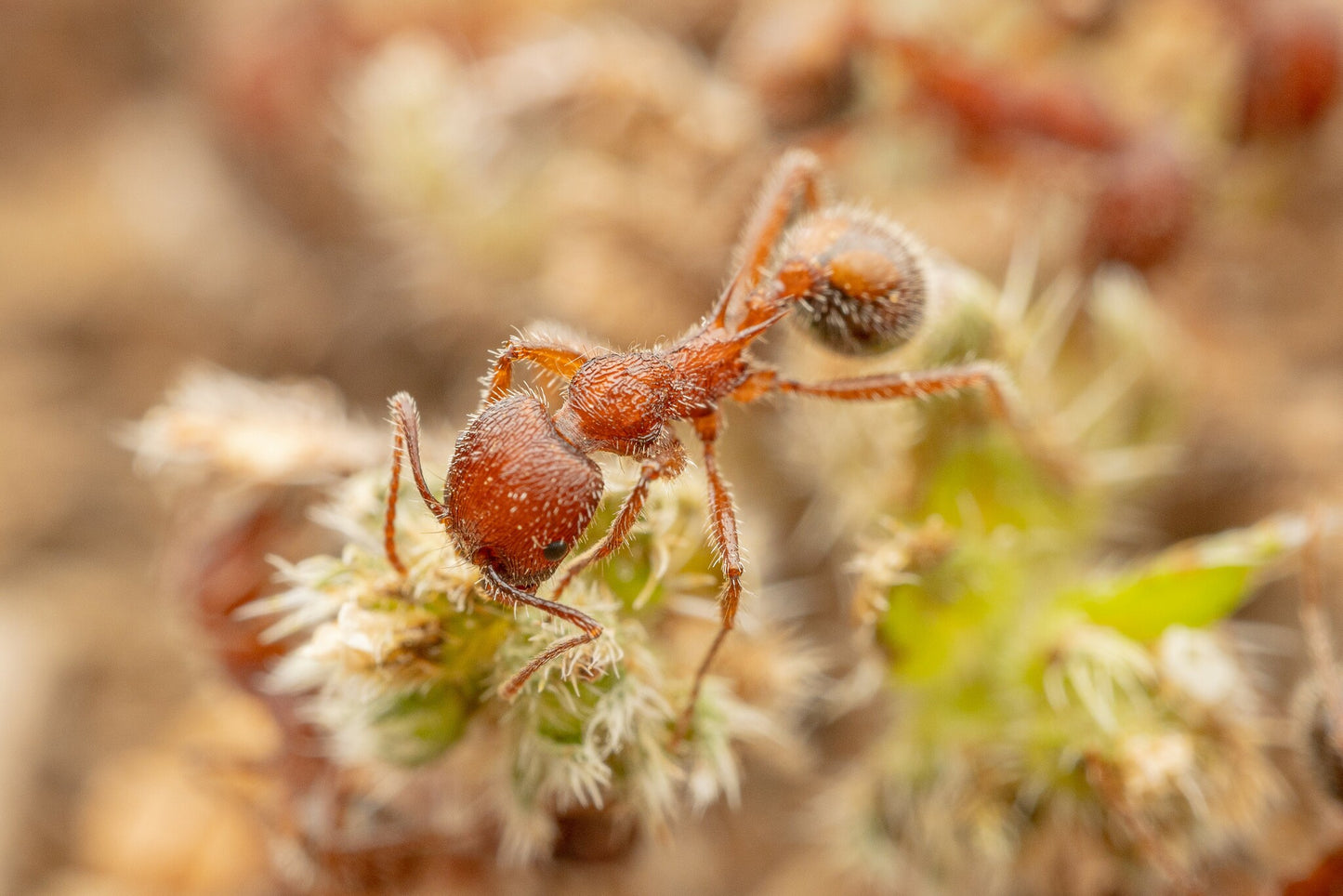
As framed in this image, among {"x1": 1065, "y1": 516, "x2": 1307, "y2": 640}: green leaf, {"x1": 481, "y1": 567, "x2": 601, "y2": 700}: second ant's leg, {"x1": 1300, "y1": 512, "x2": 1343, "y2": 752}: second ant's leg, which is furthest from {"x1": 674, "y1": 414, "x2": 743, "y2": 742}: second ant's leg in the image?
{"x1": 1300, "y1": 512, "x2": 1343, "y2": 752}: second ant's leg

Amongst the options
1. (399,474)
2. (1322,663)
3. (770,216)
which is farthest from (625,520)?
(1322,663)

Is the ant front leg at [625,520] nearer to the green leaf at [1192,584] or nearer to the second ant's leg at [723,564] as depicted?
the second ant's leg at [723,564]

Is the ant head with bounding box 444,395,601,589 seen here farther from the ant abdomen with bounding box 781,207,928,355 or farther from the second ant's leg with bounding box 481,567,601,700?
the ant abdomen with bounding box 781,207,928,355

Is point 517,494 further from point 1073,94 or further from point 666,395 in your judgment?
point 1073,94

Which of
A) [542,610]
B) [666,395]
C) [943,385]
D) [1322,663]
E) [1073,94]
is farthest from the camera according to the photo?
[1073,94]

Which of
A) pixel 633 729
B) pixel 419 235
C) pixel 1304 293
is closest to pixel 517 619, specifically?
pixel 633 729

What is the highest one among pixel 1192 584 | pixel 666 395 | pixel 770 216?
pixel 770 216

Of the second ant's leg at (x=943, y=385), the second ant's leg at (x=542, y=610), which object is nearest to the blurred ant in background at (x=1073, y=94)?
the second ant's leg at (x=943, y=385)
